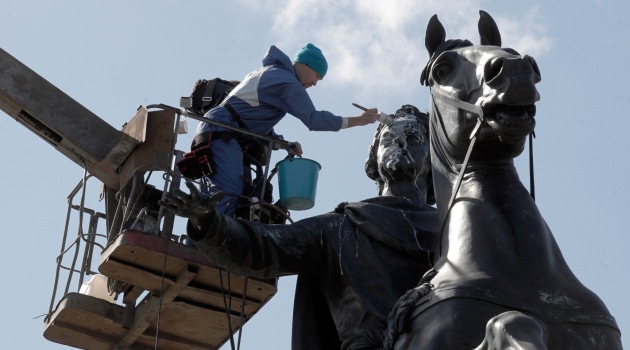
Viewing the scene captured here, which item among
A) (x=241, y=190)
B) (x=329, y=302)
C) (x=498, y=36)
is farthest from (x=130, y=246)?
(x=498, y=36)

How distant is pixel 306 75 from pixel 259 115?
819 millimetres

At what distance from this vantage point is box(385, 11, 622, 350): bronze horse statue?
9.54m

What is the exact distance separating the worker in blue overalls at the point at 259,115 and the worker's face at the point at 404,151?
9.19 ft

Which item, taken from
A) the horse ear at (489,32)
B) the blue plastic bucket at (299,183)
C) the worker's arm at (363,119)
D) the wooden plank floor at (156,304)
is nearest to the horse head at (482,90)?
the horse ear at (489,32)

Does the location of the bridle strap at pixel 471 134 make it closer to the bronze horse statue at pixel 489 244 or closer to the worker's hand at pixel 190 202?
the bronze horse statue at pixel 489 244

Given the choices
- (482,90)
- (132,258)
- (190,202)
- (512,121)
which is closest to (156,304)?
(132,258)

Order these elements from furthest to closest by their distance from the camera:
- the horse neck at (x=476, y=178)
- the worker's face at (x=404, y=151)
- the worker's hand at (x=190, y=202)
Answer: the worker's face at (x=404, y=151) → the worker's hand at (x=190, y=202) → the horse neck at (x=476, y=178)

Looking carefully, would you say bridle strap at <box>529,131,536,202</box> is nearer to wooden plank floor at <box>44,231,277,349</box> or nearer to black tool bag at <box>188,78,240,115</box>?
wooden plank floor at <box>44,231,277,349</box>

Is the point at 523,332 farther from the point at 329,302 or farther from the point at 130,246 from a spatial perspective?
the point at 130,246

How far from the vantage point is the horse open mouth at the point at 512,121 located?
9789 millimetres

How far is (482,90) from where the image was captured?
10156 mm

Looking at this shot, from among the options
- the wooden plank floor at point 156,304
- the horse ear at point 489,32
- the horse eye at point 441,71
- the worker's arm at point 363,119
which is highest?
the worker's arm at point 363,119

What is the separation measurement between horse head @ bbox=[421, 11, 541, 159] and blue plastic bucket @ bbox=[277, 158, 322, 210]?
4230mm

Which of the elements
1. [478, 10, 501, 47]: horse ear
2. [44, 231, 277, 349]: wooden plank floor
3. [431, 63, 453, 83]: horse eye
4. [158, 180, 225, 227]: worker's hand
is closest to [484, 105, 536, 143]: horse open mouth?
[431, 63, 453, 83]: horse eye
